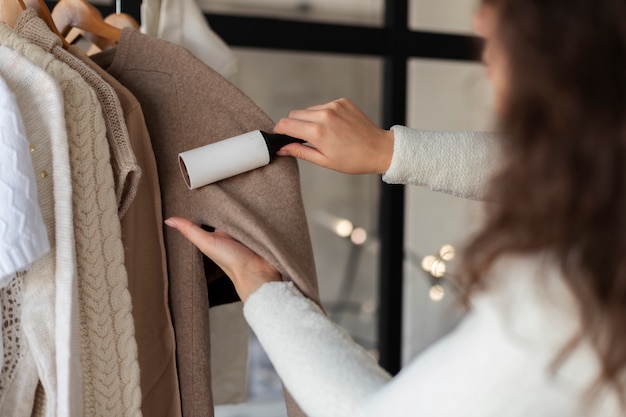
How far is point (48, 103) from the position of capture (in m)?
0.77

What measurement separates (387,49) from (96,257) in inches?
44.7

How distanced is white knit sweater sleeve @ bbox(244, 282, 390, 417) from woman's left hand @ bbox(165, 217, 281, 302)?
3 cm

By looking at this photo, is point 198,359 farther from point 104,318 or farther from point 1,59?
point 1,59

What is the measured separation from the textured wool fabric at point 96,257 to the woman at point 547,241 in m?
0.36

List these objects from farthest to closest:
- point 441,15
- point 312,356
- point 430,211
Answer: point 430,211, point 441,15, point 312,356

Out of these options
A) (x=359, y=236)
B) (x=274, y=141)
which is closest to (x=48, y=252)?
(x=274, y=141)

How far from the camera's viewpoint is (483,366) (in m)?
0.59

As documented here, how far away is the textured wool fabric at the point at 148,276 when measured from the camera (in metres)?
0.91

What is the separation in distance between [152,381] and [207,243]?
0.22m

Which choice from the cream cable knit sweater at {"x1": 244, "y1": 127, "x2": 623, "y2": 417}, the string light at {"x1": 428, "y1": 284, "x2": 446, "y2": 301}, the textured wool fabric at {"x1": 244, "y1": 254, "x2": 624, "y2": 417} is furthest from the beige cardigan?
the string light at {"x1": 428, "y1": 284, "x2": 446, "y2": 301}

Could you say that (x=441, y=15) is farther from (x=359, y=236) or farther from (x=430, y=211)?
(x=359, y=236)

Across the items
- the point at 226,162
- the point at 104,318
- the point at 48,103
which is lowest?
the point at 104,318

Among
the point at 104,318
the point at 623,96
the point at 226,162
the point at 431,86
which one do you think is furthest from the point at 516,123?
the point at 431,86

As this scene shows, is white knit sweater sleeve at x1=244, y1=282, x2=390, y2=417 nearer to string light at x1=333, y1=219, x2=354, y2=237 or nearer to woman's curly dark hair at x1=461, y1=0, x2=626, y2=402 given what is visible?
woman's curly dark hair at x1=461, y1=0, x2=626, y2=402
